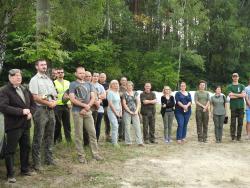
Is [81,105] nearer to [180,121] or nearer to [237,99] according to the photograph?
[180,121]

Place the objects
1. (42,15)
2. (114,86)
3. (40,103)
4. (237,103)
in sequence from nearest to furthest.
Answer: (40,103) → (42,15) → (114,86) → (237,103)

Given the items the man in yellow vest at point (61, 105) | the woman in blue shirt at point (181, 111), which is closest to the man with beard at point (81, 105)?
the man in yellow vest at point (61, 105)

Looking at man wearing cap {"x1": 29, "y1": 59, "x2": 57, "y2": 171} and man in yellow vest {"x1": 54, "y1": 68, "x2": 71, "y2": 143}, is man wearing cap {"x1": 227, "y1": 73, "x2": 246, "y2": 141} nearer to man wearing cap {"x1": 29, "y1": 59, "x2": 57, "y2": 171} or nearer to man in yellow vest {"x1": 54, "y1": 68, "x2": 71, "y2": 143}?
man in yellow vest {"x1": 54, "y1": 68, "x2": 71, "y2": 143}

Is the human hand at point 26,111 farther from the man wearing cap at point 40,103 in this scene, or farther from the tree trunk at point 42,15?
the tree trunk at point 42,15

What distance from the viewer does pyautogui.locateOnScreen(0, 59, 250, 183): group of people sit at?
6.70 m

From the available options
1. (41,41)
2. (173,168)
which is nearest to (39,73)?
(41,41)

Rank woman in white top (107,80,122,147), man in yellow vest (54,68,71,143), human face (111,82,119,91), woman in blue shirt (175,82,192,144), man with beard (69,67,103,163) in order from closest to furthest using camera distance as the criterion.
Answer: man with beard (69,67,103,163)
man in yellow vest (54,68,71,143)
woman in white top (107,80,122,147)
human face (111,82,119,91)
woman in blue shirt (175,82,192,144)

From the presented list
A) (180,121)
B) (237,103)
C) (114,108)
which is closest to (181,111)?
(180,121)

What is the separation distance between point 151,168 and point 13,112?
2880 mm

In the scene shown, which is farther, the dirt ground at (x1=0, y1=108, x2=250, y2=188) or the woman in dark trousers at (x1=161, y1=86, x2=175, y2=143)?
the woman in dark trousers at (x1=161, y1=86, x2=175, y2=143)

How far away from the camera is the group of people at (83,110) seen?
6.70 meters

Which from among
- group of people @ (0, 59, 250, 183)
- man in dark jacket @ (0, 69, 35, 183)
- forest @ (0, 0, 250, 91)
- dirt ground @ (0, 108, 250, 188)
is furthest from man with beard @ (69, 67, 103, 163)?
forest @ (0, 0, 250, 91)

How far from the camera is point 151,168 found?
797 centimetres

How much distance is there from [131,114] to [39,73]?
Result: 376cm
